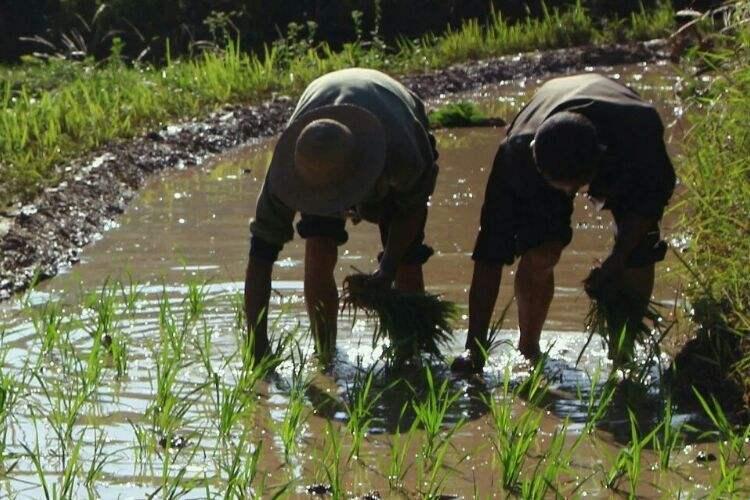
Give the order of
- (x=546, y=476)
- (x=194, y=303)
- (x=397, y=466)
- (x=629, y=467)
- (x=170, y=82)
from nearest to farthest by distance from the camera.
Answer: (x=546, y=476)
(x=629, y=467)
(x=397, y=466)
(x=194, y=303)
(x=170, y=82)

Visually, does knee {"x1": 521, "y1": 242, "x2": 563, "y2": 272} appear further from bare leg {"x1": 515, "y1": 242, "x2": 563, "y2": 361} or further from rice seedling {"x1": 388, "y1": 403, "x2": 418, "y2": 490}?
rice seedling {"x1": 388, "y1": 403, "x2": 418, "y2": 490}

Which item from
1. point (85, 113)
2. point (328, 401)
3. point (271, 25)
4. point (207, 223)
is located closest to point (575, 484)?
point (328, 401)

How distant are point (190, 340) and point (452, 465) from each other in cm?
156

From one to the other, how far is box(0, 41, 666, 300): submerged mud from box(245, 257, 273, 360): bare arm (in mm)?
1090

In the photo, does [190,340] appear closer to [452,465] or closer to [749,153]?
[452,465]

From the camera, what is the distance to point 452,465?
14.1 feet

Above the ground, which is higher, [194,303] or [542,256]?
[542,256]

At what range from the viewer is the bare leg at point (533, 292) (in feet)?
17.5

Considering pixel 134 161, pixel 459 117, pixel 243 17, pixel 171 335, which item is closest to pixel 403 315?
pixel 171 335

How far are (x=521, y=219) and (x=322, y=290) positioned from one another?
702mm

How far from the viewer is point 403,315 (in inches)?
205

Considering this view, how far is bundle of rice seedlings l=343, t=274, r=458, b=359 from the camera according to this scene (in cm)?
519

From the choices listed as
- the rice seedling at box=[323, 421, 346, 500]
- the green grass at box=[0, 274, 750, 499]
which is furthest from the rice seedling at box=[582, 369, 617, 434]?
the rice seedling at box=[323, 421, 346, 500]

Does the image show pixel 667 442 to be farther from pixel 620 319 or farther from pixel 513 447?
pixel 620 319
